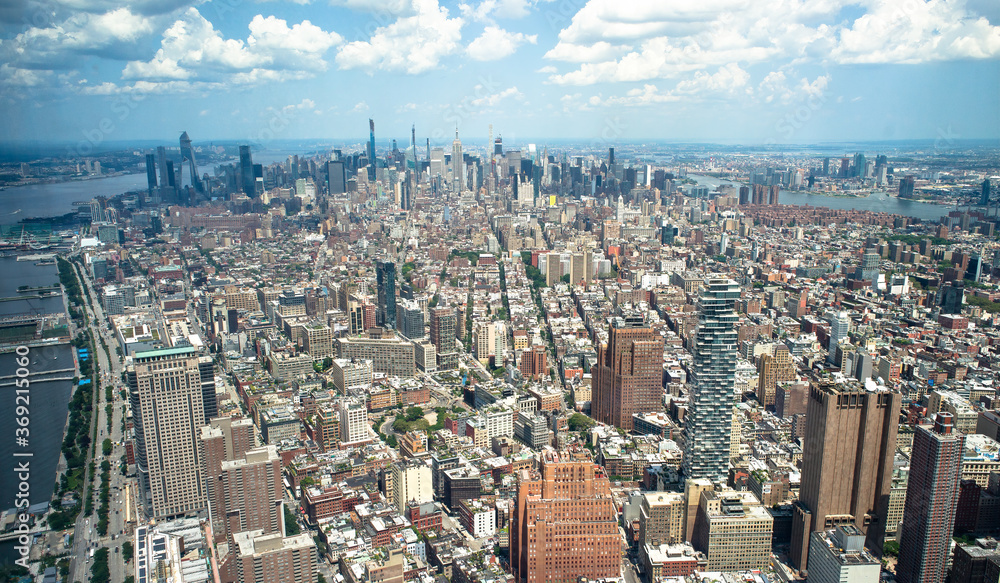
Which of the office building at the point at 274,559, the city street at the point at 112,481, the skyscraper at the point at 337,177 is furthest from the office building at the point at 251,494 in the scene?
the skyscraper at the point at 337,177

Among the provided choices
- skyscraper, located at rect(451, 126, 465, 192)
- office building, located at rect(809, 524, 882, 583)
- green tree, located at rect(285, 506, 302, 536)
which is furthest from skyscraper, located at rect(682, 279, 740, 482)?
skyscraper, located at rect(451, 126, 465, 192)

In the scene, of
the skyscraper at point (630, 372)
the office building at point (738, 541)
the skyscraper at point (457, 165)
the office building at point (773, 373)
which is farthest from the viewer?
the skyscraper at point (457, 165)

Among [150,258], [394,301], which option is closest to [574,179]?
[394,301]

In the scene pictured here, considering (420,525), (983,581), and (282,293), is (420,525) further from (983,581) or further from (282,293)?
(282,293)

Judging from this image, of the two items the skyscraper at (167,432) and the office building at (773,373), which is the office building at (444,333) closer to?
the office building at (773,373)

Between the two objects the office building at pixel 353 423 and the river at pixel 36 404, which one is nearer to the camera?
the river at pixel 36 404

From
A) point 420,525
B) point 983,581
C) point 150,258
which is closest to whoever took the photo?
point 983,581

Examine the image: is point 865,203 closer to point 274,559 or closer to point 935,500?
point 935,500
